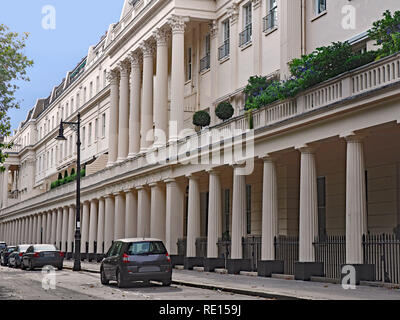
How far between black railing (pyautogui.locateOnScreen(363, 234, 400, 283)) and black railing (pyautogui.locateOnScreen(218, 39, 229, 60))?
1844cm

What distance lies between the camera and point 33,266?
1468 inches

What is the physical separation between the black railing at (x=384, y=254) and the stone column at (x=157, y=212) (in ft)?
60.2

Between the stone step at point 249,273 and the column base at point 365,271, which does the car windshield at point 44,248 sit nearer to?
the stone step at point 249,273

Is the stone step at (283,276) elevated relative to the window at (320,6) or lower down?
lower down

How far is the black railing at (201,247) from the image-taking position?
33.0 m

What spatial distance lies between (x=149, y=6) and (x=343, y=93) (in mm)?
22012

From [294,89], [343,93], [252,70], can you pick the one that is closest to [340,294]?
[343,93]

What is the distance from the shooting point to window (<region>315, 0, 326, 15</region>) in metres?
28.3

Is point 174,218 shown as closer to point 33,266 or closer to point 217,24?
point 33,266

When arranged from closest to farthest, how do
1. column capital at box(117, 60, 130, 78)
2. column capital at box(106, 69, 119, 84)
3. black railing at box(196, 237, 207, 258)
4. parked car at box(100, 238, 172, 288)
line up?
1. parked car at box(100, 238, 172, 288)
2. black railing at box(196, 237, 207, 258)
3. column capital at box(117, 60, 130, 78)
4. column capital at box(106, 69, 119, 84)

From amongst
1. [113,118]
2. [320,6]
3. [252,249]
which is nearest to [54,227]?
[113,118]

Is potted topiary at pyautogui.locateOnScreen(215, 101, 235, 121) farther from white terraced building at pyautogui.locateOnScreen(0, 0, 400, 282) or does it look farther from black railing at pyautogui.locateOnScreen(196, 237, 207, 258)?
black railing at pyautogui.locateOnScreen(196, 237, 207, 258)

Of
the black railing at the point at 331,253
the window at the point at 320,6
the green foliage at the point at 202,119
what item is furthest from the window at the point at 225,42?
the black railing at the point at 331,253

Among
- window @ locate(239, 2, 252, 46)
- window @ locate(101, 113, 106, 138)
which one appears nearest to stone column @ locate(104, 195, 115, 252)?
window @ locate(101, 113, 106, 138)
